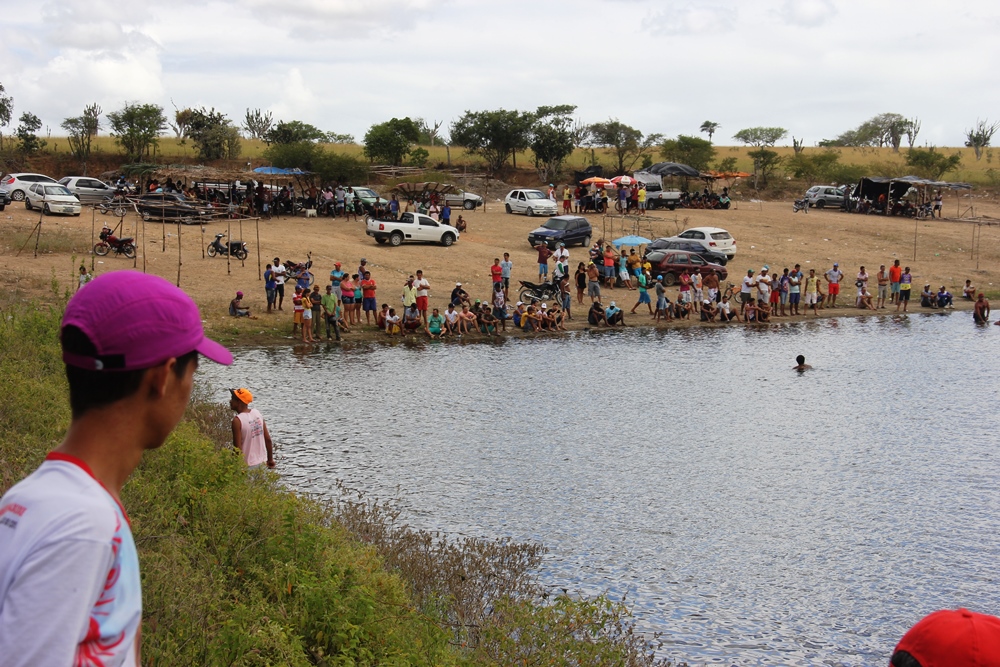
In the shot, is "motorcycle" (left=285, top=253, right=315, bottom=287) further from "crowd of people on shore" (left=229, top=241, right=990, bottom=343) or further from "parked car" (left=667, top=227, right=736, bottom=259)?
"parked car" (left=667, top=227, right=736, bottom=259)

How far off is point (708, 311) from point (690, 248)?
7331 millimetres

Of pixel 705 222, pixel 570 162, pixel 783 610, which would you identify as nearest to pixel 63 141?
pixel 570 162

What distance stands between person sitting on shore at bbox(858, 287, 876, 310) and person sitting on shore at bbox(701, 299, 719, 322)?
8.44m

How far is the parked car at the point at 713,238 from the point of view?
45875mm

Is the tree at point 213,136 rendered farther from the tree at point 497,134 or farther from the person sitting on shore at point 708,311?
the person sitting on shore at point 708,311

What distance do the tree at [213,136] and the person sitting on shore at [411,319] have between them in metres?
41.8

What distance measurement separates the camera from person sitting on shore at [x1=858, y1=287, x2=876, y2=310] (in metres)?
41.5

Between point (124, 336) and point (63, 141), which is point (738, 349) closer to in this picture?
point (124, 336)

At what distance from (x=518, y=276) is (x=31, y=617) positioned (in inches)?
1514

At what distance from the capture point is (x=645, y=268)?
40.4 m

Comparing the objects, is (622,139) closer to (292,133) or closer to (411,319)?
(292,133)

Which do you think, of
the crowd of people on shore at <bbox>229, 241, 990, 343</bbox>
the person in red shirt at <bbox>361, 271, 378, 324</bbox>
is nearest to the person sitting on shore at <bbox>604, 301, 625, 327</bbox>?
the crowd of people on shore at <bbox>229, 241, 990, 343</bbox>

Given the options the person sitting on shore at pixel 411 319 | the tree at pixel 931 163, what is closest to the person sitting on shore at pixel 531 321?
the person sitting on shore at pixel 411 319

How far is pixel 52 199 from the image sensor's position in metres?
41.4
